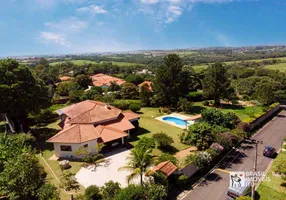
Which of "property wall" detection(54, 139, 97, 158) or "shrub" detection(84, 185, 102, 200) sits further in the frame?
"property wall" detection(54, 139, 97, 158)

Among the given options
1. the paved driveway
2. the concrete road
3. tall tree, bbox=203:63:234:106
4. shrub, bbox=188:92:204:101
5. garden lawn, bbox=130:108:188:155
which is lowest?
the concrete road

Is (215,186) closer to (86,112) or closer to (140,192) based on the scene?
(140,192)

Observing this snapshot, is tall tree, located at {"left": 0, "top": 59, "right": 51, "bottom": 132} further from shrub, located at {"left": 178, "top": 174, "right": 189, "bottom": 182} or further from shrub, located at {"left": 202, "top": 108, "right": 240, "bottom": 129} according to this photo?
shrub, located at {"left": 202, "top": 108, "right": 240, "bottom": 129}

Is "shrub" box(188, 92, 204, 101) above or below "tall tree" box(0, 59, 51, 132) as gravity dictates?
below

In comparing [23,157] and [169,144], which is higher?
[23,157]

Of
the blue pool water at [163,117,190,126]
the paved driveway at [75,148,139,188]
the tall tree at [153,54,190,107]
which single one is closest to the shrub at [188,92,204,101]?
the tall tree at [153,54,190,107]

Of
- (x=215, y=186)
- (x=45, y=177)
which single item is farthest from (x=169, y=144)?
(x=45, y=177)
